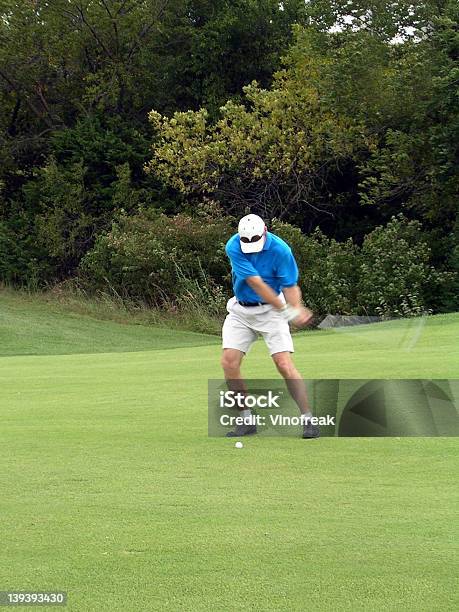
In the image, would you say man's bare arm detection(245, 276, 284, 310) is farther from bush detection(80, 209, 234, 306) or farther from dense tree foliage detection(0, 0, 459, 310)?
dense tree foliage detection(0, 0, 459, 310)

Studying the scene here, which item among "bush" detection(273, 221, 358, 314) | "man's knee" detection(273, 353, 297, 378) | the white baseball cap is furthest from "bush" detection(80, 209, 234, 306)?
the white baseball cap

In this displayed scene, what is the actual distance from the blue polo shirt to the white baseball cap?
7 cm

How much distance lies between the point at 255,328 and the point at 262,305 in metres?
0.23

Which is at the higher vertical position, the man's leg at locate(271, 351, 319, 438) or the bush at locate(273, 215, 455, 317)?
the man's leg at locate(271, 351, 319, 438)

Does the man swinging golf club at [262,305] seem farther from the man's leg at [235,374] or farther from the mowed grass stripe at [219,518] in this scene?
the mowed grass stripe at [219,518]

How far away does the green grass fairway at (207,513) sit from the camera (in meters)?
4.39

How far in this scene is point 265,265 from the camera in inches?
333

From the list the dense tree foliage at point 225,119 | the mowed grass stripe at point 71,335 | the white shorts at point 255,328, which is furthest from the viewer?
the dense tree foliage at point 225,119

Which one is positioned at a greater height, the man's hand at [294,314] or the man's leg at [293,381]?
the man's hand at [294,314]

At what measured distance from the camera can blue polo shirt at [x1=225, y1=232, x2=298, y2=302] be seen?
833 cm

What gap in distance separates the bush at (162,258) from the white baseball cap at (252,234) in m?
20.9

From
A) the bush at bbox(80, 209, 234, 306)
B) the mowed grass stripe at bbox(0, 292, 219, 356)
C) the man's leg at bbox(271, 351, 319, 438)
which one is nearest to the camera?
the man's leg at bbox(271, 351, 319, 438)

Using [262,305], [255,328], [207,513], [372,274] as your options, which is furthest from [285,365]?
[372,274]

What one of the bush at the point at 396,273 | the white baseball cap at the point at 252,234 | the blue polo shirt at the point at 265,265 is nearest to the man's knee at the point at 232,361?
the blue polo shirt at the point at 265,265
